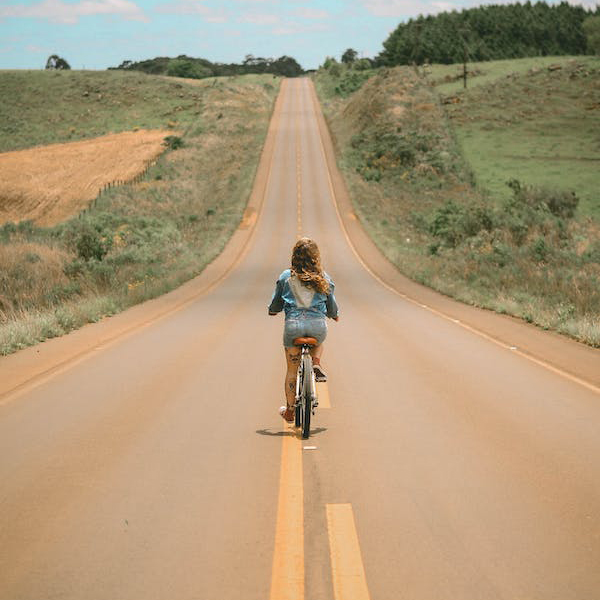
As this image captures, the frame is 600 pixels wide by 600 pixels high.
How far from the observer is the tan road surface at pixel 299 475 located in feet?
13.9

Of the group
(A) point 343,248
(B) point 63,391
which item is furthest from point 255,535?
(A) point 343,248

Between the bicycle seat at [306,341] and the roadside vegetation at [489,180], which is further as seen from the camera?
the roadside vegetation at [489,180]

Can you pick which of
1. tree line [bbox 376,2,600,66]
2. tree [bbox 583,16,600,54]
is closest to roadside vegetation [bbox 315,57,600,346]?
tree line [bbox 376,2,600,66]

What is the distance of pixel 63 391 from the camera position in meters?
9.59

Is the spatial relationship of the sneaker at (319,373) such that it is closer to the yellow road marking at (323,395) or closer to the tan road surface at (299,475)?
the tan road surface at (299,475)

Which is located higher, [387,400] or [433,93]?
[433,93]

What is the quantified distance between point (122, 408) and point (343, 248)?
3272 cm

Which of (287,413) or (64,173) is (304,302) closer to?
(287,413)

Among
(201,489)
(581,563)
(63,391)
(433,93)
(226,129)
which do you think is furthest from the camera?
(433,93)

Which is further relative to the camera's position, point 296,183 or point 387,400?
point 296,183

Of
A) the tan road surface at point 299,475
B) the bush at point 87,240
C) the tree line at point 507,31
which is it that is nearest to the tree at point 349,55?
the tree line at point 507,31

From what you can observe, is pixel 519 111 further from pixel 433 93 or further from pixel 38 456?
pixel 38 456

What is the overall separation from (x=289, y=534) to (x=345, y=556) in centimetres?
52

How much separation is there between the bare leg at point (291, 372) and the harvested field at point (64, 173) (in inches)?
1847
